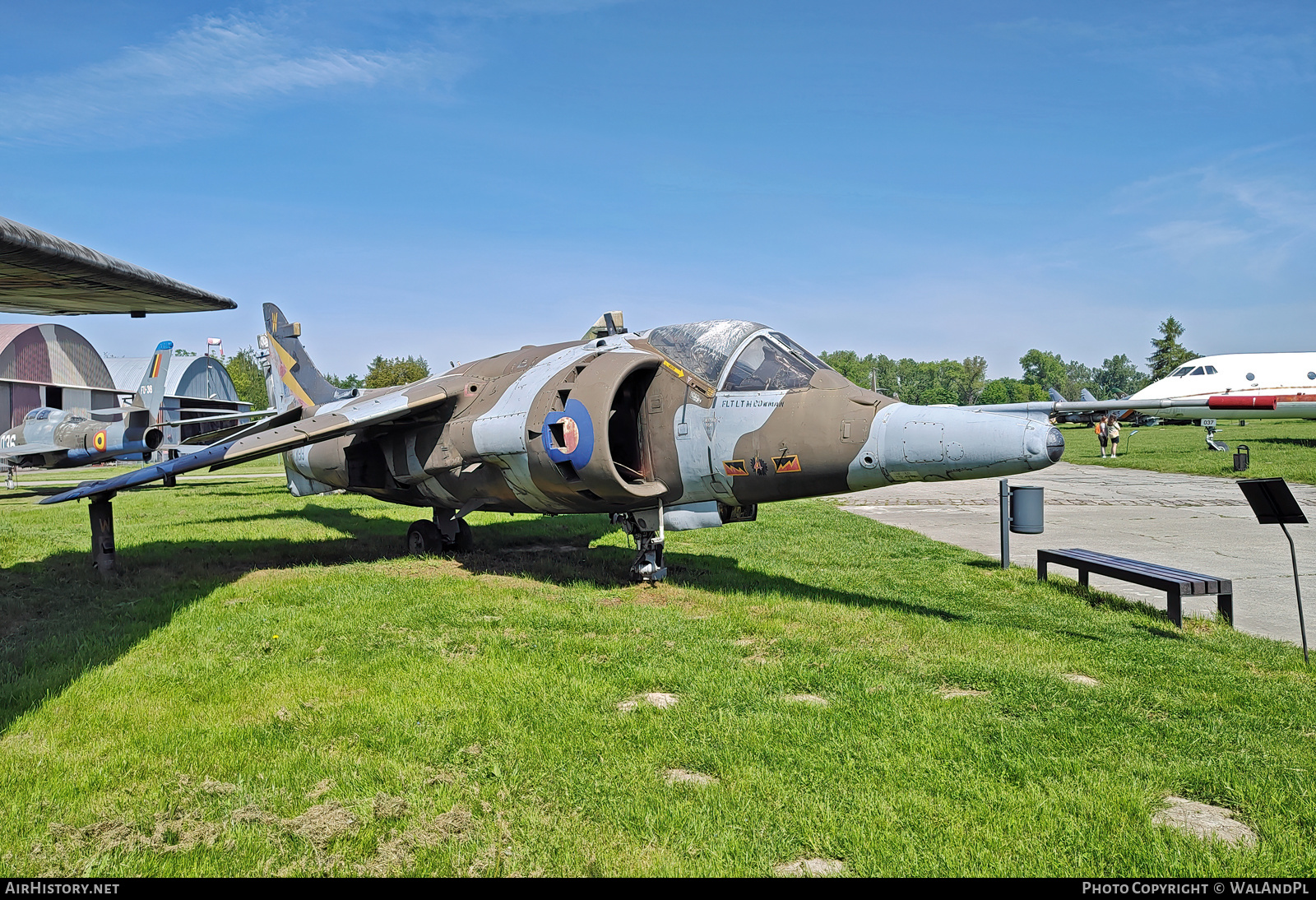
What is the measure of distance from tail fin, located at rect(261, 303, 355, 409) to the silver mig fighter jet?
11221 mm

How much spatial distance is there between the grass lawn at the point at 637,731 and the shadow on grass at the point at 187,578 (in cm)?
8

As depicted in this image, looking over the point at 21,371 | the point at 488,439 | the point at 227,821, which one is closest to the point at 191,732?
the point at 227,821

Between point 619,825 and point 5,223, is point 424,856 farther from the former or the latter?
point 5,223

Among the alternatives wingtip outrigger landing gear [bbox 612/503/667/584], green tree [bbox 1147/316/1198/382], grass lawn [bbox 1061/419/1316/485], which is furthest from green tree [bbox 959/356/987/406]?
wingtip outrigger landing gear [bbox 612/503/667/584]

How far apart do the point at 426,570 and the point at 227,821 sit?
6.79 m

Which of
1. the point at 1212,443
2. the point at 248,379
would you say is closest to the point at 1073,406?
the point at 1212,443

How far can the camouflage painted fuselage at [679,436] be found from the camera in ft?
22.2

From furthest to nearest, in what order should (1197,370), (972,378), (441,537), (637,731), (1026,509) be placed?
(972,378)
(1197,370)
(441,537)
(1026,509)
(637,731)

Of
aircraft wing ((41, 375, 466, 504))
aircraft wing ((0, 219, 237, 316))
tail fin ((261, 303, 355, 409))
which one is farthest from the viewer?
tail fin ((261, 303, 355, 409))

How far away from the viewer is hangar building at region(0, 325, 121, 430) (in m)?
40.2

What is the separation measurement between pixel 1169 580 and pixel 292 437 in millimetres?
9585

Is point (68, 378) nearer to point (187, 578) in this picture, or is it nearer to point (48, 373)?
point (48, 373)

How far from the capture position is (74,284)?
523cm

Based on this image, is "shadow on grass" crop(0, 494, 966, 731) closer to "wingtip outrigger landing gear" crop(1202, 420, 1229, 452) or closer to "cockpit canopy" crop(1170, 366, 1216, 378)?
"wingtip outrigger landing gear" crop(1202, 420, 1229, 452)
